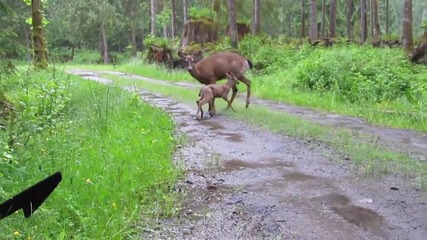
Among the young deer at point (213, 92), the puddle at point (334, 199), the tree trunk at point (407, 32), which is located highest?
the tree trunk at point (407, 32)

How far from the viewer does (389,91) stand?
44.1 feet

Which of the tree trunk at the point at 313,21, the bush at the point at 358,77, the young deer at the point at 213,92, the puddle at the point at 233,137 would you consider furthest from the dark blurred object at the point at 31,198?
the tree trunk at the point at 313,21

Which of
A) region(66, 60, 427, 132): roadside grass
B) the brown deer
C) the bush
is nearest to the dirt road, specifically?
region(66, 60, 427, 132): roadside grass

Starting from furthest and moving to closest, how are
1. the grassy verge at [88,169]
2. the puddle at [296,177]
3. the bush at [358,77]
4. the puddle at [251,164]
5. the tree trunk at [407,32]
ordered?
1. the tree trunk at [407,32]
2. the bush at [358,77]
3. the puddle at [251,164]
4. the puddle at [296,177]
5. the grassy verge at [88,169]

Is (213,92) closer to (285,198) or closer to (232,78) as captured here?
(232,78)

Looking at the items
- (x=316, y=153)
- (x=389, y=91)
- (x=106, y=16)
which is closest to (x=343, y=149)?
(x=316, y=153)

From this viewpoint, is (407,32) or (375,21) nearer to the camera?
(407,32)

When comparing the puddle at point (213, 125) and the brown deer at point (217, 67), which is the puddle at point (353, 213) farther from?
the brown deer at point (217, 67)

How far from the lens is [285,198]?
574 centimetres

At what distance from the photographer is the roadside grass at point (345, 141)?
→ 6.90 m

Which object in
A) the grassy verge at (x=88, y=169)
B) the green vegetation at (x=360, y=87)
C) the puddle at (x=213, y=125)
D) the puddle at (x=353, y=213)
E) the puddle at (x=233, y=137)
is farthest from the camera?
the green vegetation at (x=360, y=87)

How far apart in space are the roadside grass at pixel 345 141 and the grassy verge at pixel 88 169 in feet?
7.86

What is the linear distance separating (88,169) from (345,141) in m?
4.63

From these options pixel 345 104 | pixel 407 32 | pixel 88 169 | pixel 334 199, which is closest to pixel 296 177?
pixel 334 199
